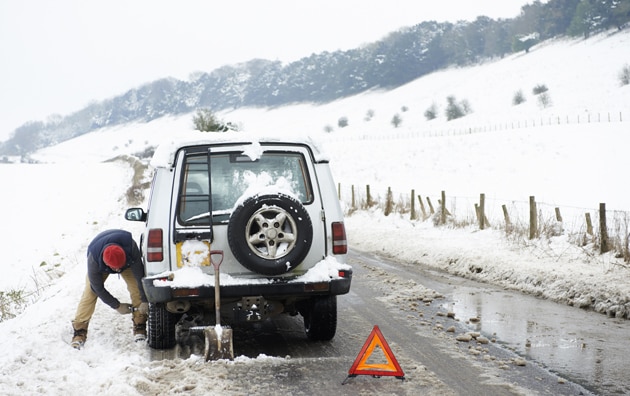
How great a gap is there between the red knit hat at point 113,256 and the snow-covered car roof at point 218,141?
0.90m

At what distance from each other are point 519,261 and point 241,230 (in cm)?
717

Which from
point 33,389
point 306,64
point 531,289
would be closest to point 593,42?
point 306,64

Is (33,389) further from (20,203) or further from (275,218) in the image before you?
(20,203)

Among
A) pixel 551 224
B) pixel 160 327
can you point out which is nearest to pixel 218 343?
pixel 160 327

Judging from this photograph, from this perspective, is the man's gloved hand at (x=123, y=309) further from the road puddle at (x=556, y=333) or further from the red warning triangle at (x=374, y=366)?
the road puddle at (x=556, y=333)

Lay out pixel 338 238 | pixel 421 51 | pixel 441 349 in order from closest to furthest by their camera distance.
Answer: pixel 338 238, pixel 441 349, pixel 421 51

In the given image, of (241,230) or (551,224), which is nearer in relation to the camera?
(241,230)

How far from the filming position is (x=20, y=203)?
33.5 meters

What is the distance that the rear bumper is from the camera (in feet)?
17.6

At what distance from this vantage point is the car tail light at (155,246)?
5.43 m

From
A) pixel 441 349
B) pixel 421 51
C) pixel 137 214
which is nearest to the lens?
pixel 441 349

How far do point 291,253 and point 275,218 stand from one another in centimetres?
35

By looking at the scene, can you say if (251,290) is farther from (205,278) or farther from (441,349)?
(441,349)

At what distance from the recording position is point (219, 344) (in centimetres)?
552
